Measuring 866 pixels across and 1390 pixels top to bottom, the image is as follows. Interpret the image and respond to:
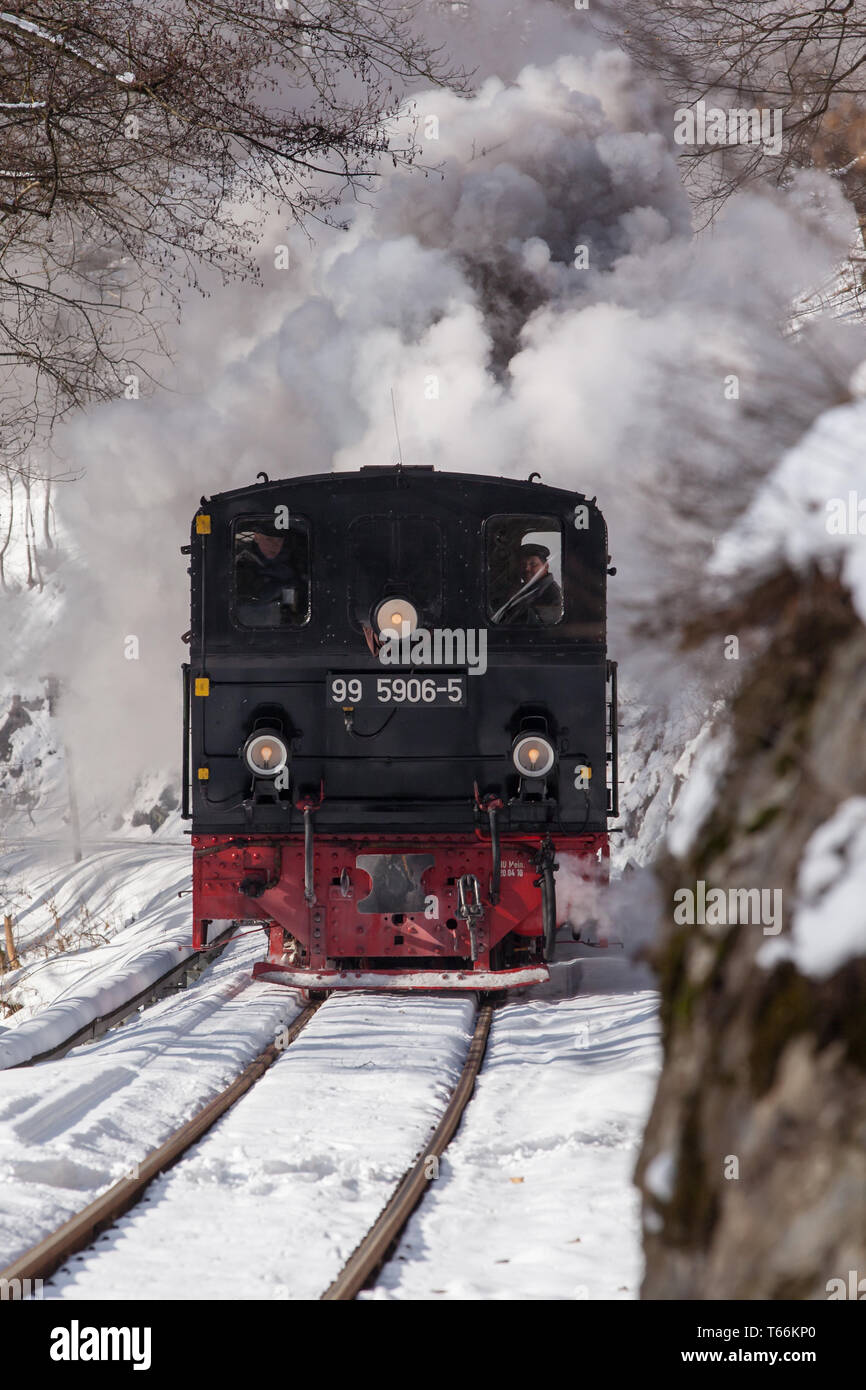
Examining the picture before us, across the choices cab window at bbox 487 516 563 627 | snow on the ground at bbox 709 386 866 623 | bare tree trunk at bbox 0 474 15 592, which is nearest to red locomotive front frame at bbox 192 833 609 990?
cab window at bbox 487 516 563 627

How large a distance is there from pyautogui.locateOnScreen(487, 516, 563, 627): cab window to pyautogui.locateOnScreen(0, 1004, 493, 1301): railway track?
10.9 feet

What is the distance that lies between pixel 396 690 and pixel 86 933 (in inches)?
387

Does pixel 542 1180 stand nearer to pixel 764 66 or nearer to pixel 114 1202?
pixel 114 1202

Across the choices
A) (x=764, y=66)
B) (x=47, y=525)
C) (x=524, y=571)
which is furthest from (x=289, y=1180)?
(x=47, y=525)

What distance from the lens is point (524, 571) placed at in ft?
28.0

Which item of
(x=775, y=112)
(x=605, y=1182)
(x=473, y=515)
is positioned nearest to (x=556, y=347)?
(x=775, y=112)

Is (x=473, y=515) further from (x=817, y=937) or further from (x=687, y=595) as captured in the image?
(x=817, y=937)

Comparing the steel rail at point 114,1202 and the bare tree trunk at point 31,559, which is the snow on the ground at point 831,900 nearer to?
the steel rail at point 114,1202

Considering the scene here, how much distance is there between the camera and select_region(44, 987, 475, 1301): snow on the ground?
3471 millimetres

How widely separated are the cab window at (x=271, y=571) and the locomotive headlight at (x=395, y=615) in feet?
1.81

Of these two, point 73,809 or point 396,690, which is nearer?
point 396,690

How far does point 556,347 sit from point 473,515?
1615 cm

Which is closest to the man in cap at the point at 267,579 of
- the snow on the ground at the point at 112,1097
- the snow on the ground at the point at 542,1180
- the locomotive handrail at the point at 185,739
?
the locomotive handrail at the point at 185,739

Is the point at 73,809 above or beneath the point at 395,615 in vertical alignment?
beneath
